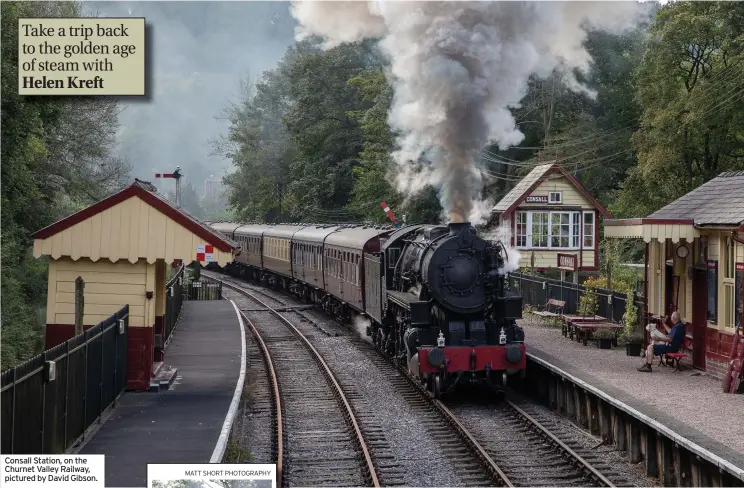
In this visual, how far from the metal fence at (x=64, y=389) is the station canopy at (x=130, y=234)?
3.10 ft

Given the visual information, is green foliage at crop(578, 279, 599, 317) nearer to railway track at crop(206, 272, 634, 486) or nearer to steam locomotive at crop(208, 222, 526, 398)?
steam locomotive at crop(208, 222, 526, 398)

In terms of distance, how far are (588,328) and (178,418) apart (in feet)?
35.2

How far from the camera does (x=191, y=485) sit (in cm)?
778

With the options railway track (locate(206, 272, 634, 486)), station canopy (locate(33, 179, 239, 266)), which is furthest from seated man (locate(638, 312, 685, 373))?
station canopy (locate(33, 179, 239, 266))

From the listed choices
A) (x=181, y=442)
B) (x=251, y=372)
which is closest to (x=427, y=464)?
(x=181, y=442)

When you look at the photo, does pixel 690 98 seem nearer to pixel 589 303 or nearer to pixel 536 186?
pixel 536 186

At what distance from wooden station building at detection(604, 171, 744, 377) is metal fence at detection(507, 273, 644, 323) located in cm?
283

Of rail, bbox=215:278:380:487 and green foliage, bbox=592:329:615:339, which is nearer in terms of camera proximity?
rail, bbox=215:278:380:487

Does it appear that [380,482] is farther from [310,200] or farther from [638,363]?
[310,200]

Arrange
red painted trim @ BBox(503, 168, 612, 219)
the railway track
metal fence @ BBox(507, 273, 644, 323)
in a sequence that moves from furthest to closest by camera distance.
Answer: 1. red painted trim @ BBox(503, 168, 612, 219)
2. metal fence @ BBox(507, 273, 644, 323)
3. the railway track

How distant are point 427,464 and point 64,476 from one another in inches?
191

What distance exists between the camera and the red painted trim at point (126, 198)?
43.4 feet

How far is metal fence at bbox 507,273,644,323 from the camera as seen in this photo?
21.5m

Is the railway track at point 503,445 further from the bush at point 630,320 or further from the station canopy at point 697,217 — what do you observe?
the bush at point 630,320
